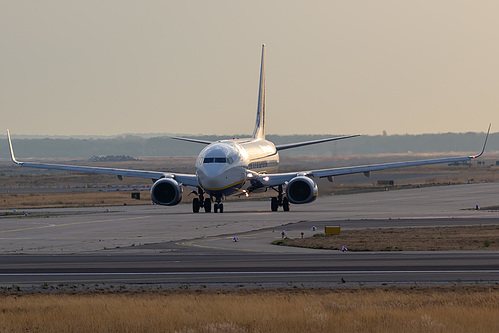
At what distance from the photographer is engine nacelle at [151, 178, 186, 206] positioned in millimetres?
65125

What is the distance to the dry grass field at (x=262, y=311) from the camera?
64.3 feet

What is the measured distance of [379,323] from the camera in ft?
65.0

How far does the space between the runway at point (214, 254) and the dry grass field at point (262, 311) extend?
7.33ft

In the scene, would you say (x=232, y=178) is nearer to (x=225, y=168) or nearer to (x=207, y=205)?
(x=225, y=168)

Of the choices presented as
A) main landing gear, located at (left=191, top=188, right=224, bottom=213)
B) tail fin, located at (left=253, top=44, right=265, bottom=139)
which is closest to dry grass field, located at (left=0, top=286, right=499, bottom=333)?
main landing gear, located at (left=191, top=188, right=224, bottom=213)

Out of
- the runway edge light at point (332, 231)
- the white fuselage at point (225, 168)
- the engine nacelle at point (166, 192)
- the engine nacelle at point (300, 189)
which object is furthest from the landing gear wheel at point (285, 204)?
the runway edge light at point (332, 231)

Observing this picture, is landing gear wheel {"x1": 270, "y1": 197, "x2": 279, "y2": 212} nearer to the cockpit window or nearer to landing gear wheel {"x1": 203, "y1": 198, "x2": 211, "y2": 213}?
landing gear wheel {"x1": 203, "y1": 198, "x2": 211, "y2": 213}

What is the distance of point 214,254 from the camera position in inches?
1442

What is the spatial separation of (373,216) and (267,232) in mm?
13882

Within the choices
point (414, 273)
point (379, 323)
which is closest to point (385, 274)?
point (414, 273)

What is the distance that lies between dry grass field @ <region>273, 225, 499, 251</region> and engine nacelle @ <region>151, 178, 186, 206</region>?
20998 mm

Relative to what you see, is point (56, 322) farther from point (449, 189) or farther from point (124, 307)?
point (449, 189)

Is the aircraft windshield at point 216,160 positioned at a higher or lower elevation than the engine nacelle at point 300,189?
higher

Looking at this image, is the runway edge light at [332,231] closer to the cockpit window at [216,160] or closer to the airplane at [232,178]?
the airplane at [232,178]
